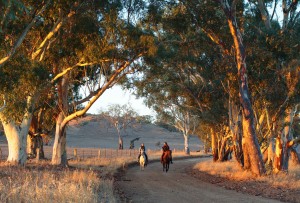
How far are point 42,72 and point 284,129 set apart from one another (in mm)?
13019

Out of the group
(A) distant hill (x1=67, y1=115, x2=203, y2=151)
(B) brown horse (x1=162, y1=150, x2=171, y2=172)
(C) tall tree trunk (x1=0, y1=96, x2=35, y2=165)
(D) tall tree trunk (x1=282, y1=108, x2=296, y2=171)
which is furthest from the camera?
(A) distant hill (x1=67, y1=115, x2=203, y2=151)

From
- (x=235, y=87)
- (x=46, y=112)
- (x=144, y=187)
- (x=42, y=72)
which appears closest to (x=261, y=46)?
(x=235, y=87)

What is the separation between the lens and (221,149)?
1335 inches

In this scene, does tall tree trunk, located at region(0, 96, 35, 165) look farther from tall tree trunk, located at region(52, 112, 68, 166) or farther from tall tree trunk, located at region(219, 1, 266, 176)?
tall tree trunk, located at region(219, 1, 266, 176)

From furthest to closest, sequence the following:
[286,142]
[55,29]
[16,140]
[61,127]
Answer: [61,127] → [286,142] → [16,140] → [55,29]

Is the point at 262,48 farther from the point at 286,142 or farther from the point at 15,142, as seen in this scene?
the point at 15,142

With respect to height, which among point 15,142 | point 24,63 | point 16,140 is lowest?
point 15,142

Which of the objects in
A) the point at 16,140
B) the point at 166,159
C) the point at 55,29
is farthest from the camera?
the point at 166,159

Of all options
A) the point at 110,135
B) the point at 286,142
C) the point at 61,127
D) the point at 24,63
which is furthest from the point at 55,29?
the point at 110,135

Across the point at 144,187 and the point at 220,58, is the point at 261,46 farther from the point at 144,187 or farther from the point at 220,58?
the point at 144,187

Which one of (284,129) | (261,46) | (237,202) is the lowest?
(237,202)

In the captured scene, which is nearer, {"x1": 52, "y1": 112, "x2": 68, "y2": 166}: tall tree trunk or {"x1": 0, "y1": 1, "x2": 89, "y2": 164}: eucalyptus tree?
{"x1": 0, "y1": 1, "x2": 89, "y2": 164}: eucalyptus tree

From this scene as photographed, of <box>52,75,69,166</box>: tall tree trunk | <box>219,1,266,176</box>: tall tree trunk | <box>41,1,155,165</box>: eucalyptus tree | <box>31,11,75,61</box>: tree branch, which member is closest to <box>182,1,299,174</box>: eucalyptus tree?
<box>219,1,266,176</box>: tall tree trunk

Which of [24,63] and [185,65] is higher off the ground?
[185,65]
